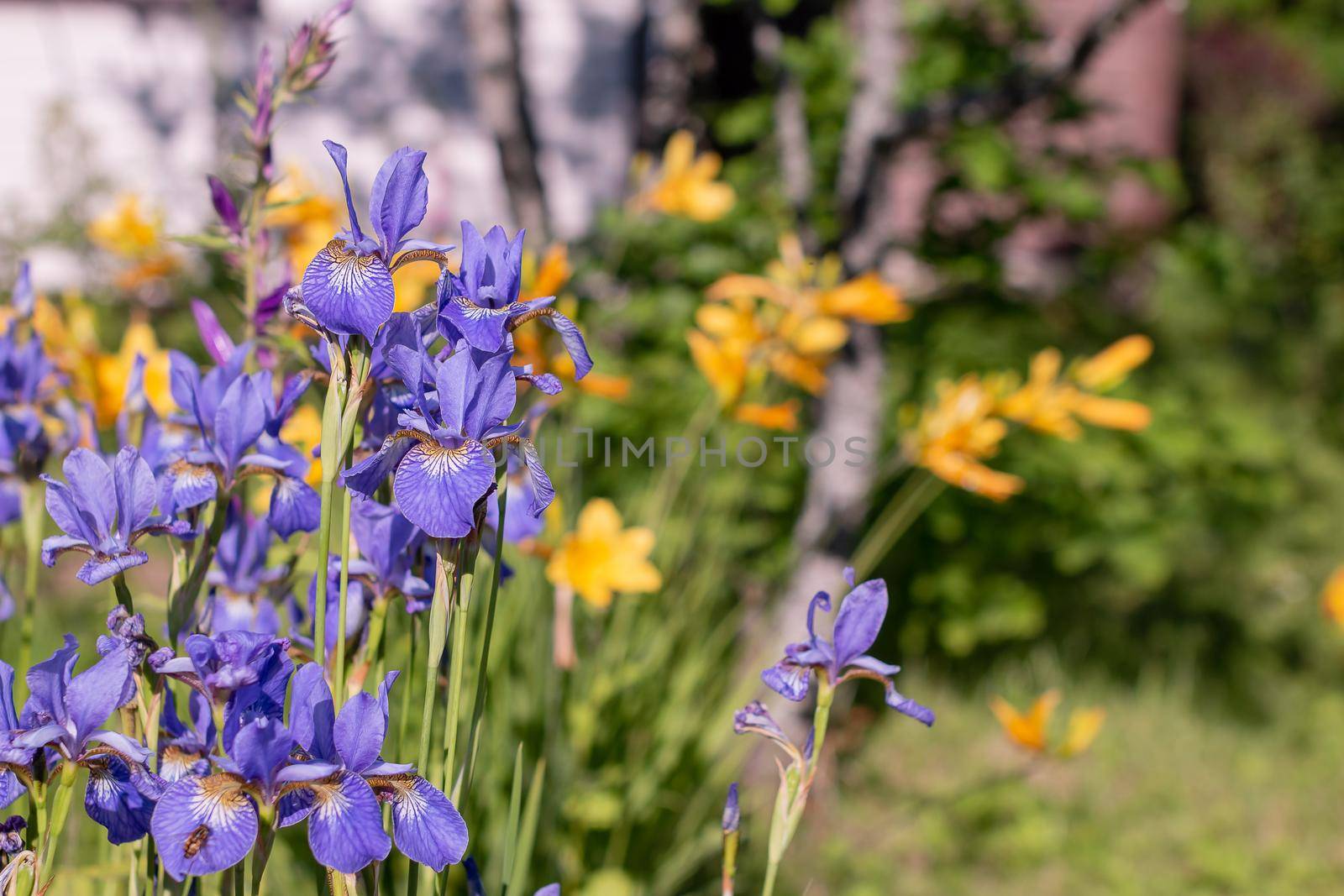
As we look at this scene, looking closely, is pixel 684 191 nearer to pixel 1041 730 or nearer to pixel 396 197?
pixel 1041 730

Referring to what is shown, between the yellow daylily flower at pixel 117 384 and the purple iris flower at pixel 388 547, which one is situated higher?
the purple iris flower at pixel 388 547

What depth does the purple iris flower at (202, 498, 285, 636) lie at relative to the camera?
1.05 m

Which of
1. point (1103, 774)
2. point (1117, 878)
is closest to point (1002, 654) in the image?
point (1103, 774)

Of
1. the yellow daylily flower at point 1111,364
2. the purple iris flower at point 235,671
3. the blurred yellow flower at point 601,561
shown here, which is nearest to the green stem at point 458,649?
the purple iris flower at point 235,671

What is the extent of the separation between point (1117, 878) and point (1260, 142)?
310 inches

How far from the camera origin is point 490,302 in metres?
0.86

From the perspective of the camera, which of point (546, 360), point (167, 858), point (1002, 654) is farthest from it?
point (1002, 654)

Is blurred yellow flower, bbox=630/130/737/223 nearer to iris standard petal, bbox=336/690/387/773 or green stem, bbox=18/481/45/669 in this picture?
green stem, bbox=18/481/45/669

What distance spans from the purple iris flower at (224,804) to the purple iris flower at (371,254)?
0.95 ft

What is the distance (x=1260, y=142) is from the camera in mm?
8500

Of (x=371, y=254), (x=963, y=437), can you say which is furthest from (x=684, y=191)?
(x=371, y=254)

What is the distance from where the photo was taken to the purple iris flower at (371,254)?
0.76 meters

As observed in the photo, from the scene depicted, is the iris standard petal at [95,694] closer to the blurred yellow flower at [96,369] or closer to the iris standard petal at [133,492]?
the iris standard petal at [133,492]

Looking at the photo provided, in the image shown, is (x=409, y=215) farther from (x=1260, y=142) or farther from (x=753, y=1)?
(x=1260, y=142)
